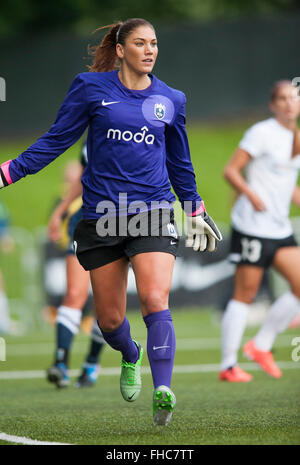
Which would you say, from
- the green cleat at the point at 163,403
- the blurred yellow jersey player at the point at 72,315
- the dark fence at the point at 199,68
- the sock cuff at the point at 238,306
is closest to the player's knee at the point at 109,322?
the green cleat at the point at 163,403

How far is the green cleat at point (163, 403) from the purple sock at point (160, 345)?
135 millimetres

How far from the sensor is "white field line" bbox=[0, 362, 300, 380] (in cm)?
879

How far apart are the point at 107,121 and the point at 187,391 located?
2.76 metres

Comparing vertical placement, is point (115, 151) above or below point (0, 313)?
above

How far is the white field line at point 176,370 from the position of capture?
28.8 ft

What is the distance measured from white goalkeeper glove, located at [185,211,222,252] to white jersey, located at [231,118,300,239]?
7.96ft

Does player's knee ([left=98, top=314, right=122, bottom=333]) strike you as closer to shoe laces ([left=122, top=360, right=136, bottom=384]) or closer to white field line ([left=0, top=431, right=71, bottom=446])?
shoe laces ([left=122, top=360, right=136, bottom=384])

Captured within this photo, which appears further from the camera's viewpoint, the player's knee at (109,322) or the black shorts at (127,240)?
the player's knee at (109,322)

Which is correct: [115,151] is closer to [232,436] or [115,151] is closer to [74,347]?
[232,436]

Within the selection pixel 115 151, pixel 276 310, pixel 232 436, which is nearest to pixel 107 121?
pixel 115 151

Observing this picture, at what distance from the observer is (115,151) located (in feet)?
17.6

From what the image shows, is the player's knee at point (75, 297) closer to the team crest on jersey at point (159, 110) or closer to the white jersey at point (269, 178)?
the white jersey at point (269, 178)

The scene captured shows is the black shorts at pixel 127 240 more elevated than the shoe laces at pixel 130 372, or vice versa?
the black shorts at pixel 127 240
